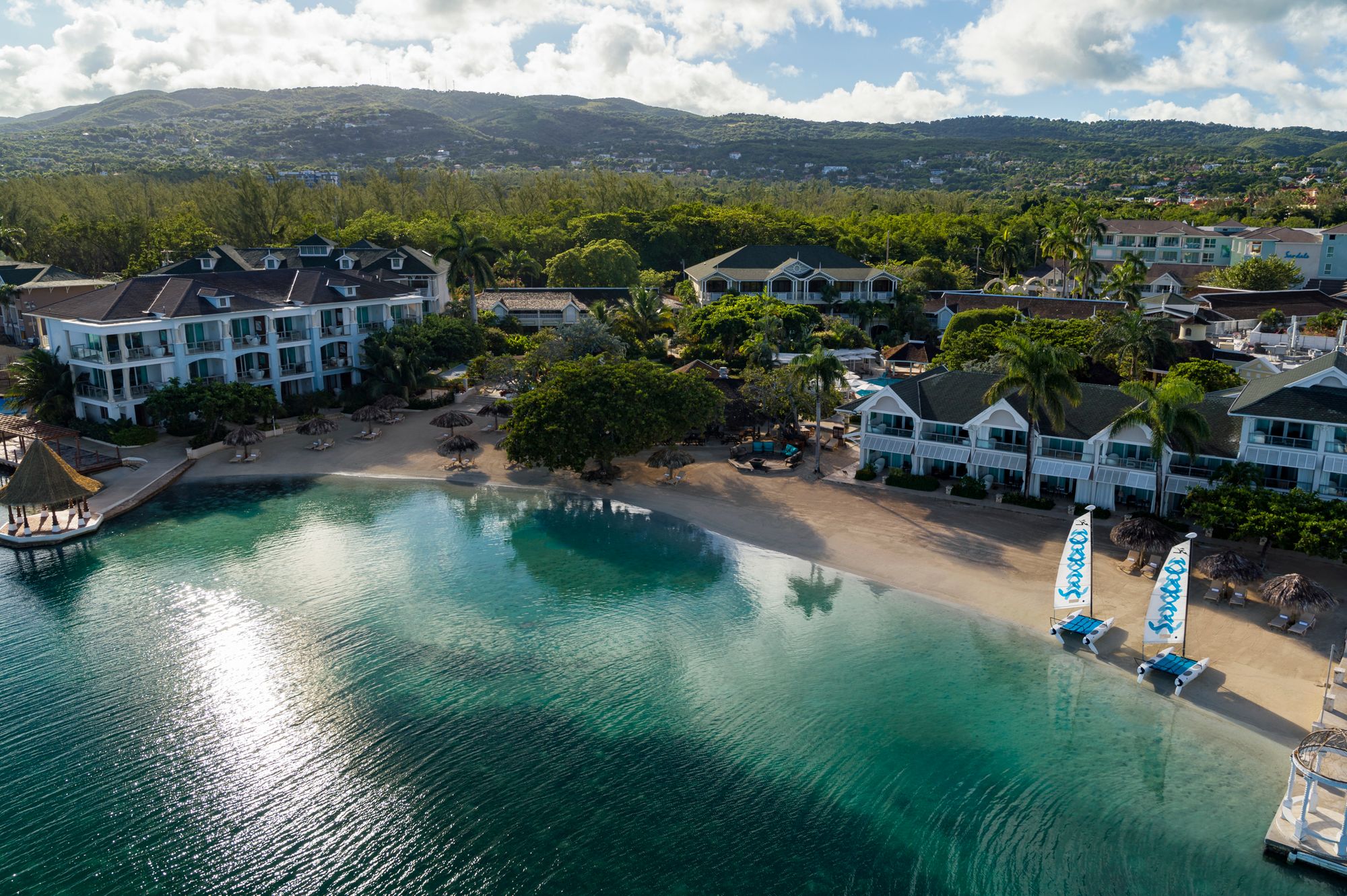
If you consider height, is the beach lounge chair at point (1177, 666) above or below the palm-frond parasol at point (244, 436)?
below

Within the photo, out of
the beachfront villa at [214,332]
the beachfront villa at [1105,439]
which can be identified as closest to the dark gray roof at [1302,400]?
the beachfront villa at [1105,439]

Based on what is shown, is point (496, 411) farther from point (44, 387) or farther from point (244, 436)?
point (44, 387)

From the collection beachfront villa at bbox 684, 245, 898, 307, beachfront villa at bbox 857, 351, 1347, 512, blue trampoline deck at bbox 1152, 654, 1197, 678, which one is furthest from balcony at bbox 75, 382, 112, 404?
blue trampoline deck at bbox 1152, 654, 1197, 678

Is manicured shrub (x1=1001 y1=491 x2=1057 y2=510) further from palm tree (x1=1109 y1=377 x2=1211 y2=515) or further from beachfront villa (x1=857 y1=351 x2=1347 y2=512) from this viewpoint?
palm tree (x1=1109 y1=377 x2=1211 y2=515)

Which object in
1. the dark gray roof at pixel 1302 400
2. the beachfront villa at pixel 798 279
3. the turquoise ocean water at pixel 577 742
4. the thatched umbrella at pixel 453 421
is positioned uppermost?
the beachfront villa at pixel 798 279

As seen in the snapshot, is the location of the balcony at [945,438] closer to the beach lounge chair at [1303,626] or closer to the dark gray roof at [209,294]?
the beach lounge chair at [1303,626]

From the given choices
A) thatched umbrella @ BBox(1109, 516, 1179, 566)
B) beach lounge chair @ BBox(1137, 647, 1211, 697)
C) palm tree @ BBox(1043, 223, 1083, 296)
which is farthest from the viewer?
palm tree @ BBox(1043, 223, 1083, 296)
